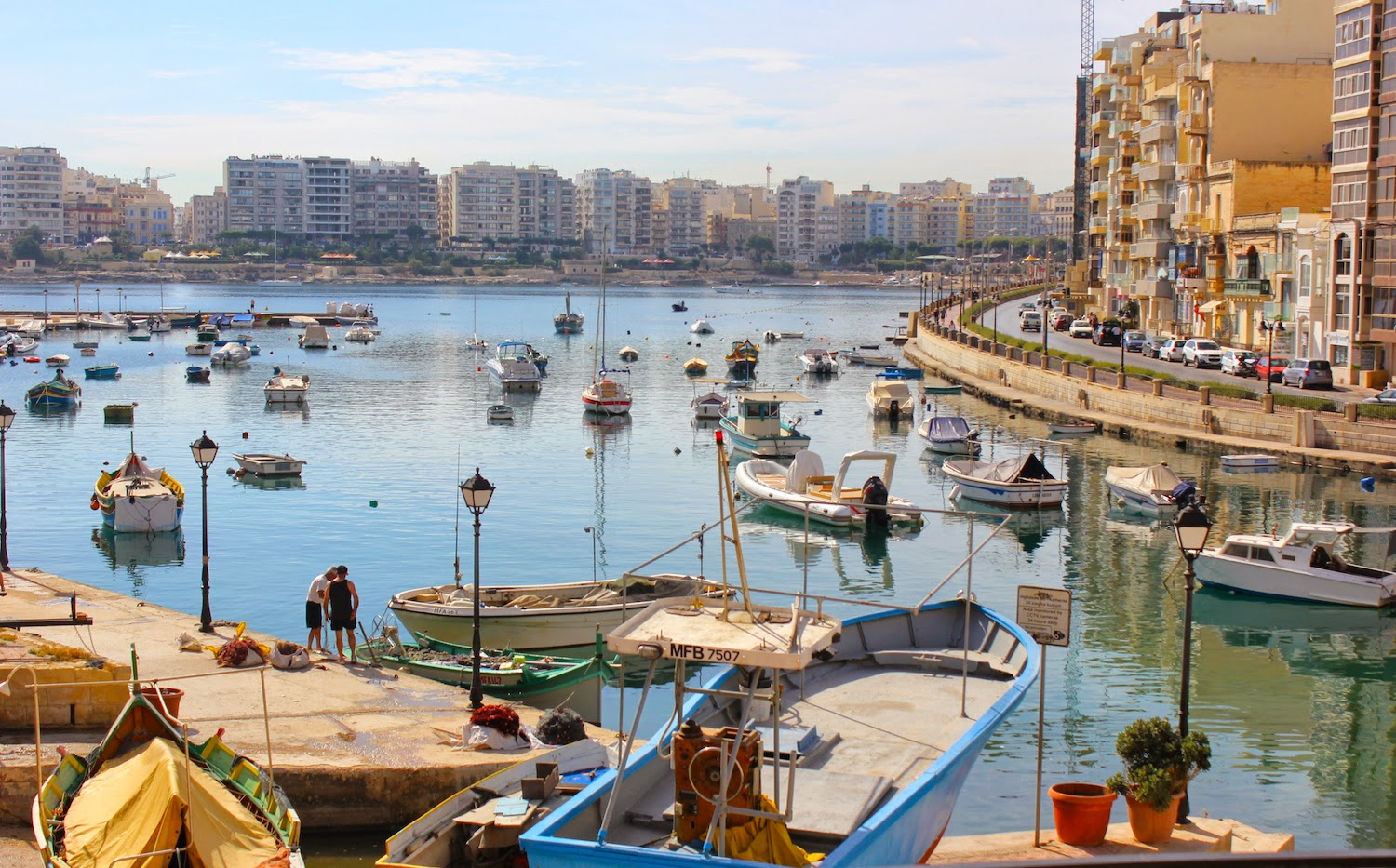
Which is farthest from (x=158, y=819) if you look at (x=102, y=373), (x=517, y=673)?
(x=102, y=373)

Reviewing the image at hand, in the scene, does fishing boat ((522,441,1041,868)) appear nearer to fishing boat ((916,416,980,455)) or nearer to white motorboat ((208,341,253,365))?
fishing boat ((916,416,980,455))

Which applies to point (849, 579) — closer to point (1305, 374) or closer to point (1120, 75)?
point (1305, 374)

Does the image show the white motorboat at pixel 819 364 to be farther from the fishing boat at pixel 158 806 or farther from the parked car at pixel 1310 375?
the fishing boat at pixel 158 806

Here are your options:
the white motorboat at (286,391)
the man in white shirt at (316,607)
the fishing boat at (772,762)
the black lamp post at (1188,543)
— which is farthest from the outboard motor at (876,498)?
→ the white motorboat at (286,391)

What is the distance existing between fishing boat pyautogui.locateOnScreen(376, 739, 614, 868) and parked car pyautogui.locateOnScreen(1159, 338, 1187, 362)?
196ft

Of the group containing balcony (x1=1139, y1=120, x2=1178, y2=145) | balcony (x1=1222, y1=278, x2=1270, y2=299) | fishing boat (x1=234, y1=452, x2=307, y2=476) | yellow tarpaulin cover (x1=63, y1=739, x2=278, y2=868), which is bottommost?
fishing boat (x1=234, y1=452, x2=307, y2=476)

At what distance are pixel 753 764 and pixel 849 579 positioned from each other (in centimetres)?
2247

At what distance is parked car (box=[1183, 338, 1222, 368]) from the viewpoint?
64.0 meters

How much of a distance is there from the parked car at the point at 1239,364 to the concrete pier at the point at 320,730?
49.1m

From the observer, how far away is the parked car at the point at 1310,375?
53250 mm

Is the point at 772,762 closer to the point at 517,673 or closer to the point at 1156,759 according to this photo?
the point at 1156,759

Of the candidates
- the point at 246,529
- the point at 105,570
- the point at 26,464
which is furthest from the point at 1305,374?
the point at 26,464

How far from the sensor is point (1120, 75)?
97750 millimetres

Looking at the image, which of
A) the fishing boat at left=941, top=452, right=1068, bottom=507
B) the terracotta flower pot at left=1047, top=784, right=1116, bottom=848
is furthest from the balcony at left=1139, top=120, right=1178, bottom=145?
the terracotta flower pot at left=1047, top=784, right=1116, bottom=848
